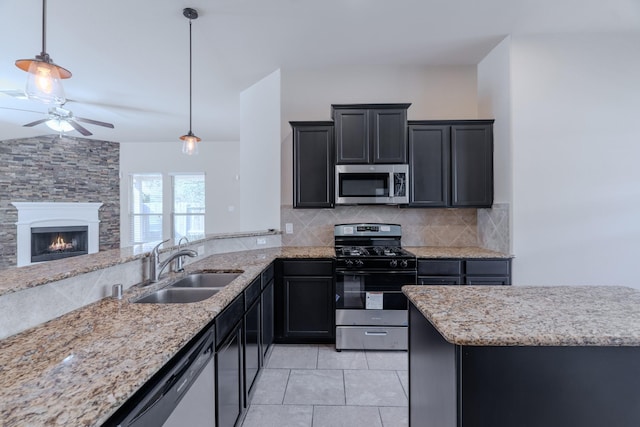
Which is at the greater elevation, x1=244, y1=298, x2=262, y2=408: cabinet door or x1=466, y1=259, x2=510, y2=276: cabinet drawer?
x1=466, y1=259, x2=510, y2=276: cabinet drawer

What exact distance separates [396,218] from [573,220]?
1652 millimetres

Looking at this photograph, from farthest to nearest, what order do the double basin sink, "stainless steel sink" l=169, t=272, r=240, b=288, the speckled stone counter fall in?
"stainless steel sink" l=169, t=272, r=240, b=288, the double basin sink, the speckled stone counter

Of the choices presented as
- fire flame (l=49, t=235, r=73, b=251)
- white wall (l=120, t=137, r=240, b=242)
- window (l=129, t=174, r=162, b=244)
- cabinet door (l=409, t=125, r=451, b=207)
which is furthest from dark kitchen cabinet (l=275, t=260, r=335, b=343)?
fire flame (l=49, t=235, r=73, b=251)

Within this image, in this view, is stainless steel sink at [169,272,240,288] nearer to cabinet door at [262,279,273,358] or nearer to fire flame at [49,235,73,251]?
cabinet door at [262,279,273,358]

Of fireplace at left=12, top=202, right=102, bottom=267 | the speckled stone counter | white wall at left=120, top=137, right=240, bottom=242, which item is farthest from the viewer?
white wall at left=120, top=137, right=240, bottom=242

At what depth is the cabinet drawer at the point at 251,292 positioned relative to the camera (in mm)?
1920

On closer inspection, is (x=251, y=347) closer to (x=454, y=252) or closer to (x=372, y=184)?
(x=372, y=184)

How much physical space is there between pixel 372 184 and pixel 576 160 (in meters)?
1.91

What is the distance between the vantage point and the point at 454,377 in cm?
106

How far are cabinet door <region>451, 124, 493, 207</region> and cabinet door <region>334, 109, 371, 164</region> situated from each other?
0.93 meters

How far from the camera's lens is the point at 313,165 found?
3.17 metres

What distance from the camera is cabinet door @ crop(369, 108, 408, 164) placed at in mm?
3078

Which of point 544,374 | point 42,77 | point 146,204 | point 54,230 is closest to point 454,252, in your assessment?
point 544,374

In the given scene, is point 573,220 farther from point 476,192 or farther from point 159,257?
point 159,257
